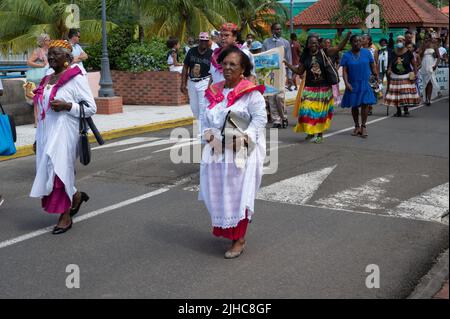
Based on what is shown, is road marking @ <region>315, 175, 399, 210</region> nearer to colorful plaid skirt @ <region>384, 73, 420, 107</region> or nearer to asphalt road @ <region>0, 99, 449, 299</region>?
asphalt road @ <region>0, 99, 449, 299</region>

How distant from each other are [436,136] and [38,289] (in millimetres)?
9536

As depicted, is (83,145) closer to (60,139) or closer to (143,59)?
(60,139)

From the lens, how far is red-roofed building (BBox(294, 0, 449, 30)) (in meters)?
43.9

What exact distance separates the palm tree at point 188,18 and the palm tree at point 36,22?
2626mm

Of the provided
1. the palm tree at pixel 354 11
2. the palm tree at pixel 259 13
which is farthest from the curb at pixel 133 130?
the palm tree at pixel 354 11

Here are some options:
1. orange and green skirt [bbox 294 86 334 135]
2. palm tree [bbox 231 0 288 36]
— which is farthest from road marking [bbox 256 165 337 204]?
palm tree [bbox 231 0 288 36]

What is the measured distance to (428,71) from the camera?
61.4ft

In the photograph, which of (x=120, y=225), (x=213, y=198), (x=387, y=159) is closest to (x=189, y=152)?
(x=387, y=159)

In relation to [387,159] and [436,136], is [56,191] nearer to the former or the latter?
[387,159]

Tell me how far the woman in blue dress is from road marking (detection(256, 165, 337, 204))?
Result: 3799 millimetres

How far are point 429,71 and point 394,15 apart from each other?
27.5m

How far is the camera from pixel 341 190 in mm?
8430

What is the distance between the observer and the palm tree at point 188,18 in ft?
78.1

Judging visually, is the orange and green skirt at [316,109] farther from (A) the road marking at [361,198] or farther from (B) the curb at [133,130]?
(B) the curb at [133,130]
